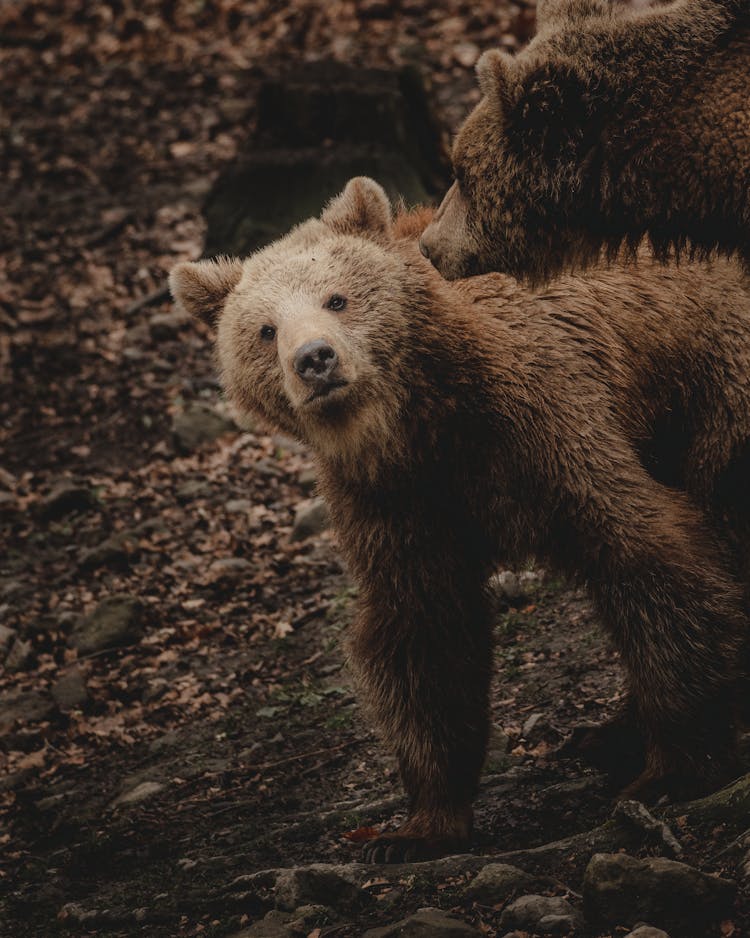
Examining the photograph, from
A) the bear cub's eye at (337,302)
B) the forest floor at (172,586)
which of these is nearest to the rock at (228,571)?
the forest floor at (172,586)

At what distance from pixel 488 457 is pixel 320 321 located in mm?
836

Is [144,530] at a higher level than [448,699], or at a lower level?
lower

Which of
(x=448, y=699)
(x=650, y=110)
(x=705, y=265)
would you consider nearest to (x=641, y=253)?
(x=705, y=265)

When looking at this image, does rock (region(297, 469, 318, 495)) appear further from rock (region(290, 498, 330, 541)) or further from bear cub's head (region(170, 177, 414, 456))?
bear cub's head (region(170, 177, 414, 456))

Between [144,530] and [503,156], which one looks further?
[144,530]

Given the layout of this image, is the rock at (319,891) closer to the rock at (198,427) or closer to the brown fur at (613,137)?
the brown fur at (613,137)

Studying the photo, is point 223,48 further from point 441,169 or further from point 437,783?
point 437,783

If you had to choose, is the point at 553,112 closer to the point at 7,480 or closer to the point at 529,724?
the point at 529,724

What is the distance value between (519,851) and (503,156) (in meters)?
2.56

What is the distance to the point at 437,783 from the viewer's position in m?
4.79

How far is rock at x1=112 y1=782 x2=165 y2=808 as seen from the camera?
5.84 meters

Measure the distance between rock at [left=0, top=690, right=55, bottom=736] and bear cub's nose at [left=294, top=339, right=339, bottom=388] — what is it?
343 cm

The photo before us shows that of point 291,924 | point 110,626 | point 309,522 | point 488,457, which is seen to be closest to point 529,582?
point 309,522

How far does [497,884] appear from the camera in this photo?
3785 mm
